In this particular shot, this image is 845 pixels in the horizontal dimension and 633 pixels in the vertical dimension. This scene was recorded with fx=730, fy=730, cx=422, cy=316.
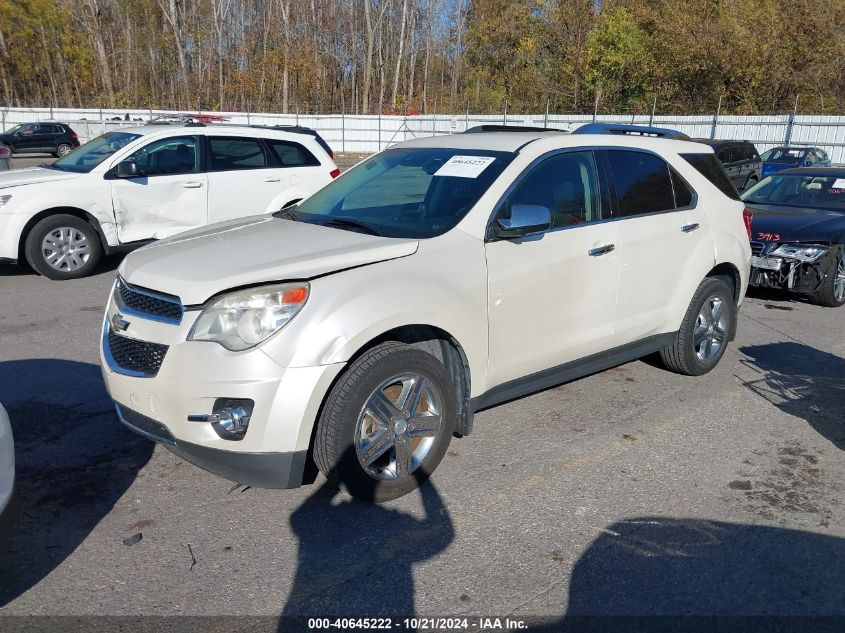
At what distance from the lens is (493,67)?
187ft

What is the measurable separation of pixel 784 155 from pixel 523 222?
813 inches

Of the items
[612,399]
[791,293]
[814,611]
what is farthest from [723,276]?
[791,293]

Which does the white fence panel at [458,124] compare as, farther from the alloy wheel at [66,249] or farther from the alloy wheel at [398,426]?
the alloy wheel at [398,426]

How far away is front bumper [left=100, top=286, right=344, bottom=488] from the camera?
321 cm

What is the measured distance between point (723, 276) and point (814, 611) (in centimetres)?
328

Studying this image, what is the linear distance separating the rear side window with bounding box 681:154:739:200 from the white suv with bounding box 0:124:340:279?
5524 mm

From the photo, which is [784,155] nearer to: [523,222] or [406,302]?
[523,222]

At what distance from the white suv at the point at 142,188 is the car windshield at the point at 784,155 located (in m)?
16.5

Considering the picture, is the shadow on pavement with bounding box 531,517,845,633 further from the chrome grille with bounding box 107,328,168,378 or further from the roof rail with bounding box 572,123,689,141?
Answer: the roof rail with bounding box 572,123,689,141

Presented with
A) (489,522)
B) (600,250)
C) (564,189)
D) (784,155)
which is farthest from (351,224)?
(784,155)

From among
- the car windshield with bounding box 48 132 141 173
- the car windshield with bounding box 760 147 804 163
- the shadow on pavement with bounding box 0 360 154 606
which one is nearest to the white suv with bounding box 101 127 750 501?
the shadow on pavement with bounding box 0 360 154 606

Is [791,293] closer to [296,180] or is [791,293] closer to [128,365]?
[296,180]

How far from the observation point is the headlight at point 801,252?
807 centimetres

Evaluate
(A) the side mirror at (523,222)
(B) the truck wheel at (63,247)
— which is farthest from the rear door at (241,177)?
(A) the side mirror at (523,222)
